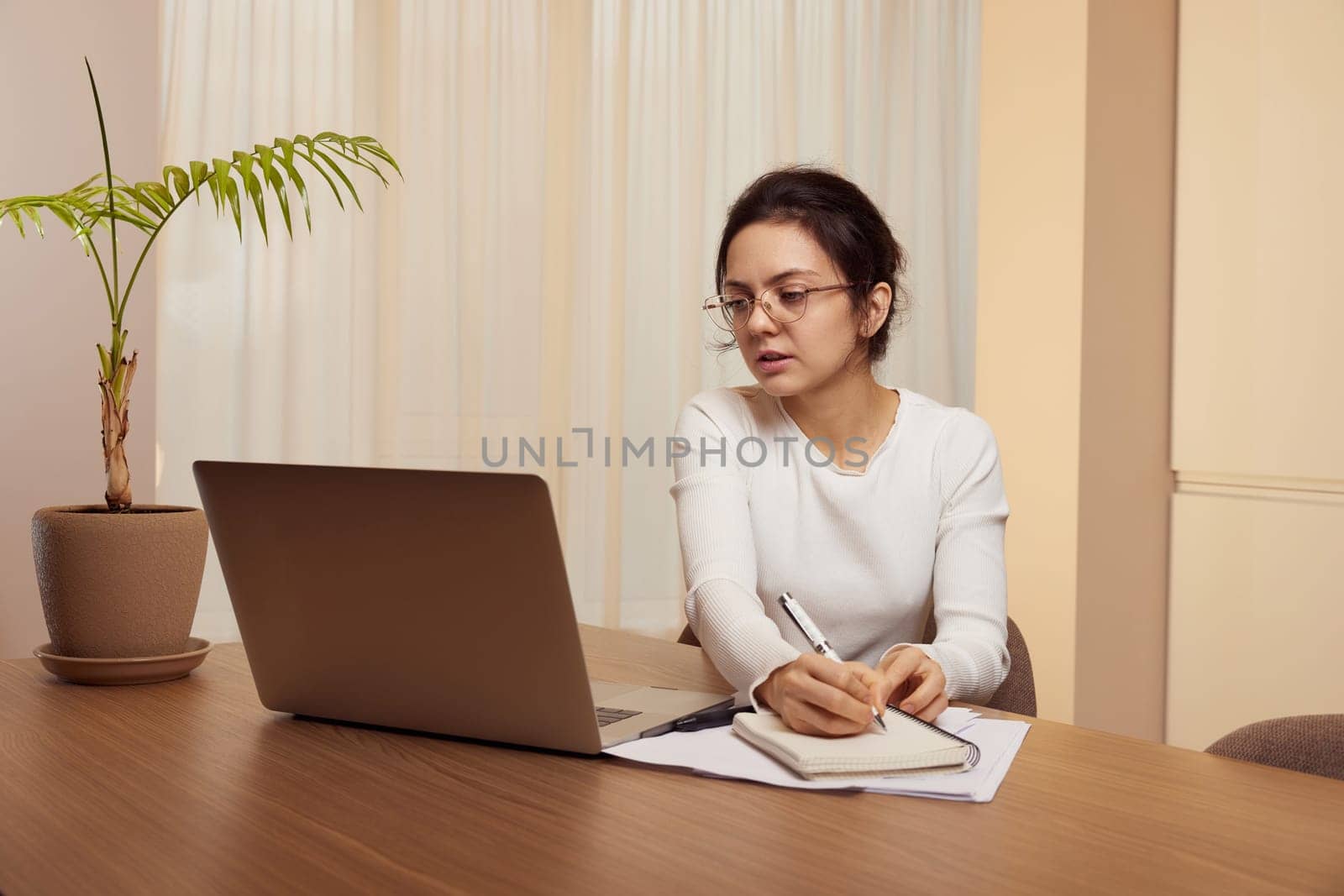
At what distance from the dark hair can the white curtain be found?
2.03 m

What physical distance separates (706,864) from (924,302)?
3.90 meters

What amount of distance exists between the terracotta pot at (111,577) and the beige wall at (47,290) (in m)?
Answer: 1.74

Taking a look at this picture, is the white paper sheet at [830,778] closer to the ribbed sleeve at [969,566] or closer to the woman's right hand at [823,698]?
the woman's right hand at [823,698]

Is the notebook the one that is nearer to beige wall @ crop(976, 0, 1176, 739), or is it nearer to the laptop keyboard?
the laptop keyboard

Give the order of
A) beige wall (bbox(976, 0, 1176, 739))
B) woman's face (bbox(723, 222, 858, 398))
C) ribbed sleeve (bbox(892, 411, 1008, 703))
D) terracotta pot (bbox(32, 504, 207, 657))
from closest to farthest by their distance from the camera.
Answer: terracotta pot (bbox(32, 504, 207, 657)), ribbed sleeve (bbox(892, 411, 1008, 703)), woman's face (bbox(723, 222, 858, 398)), beige wall (bbox(976, 0, 1176, 739))

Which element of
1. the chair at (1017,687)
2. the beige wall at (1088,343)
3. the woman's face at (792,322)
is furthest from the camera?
the beige wall at (1088,343)

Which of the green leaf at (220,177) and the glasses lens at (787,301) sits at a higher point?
the green leaf at (220,177)

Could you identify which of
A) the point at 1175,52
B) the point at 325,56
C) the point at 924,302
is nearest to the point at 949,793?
the point at 1175,52

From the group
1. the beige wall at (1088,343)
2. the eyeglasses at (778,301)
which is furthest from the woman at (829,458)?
the beige wall at (1088,343)

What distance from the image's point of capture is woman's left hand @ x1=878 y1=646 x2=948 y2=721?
109 cm

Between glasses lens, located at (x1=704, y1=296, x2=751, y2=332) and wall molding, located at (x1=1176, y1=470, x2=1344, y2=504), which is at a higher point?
glasses lens, located at (x1=704, y1=296, x2=751, y2=332)

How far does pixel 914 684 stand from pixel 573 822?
455 mm

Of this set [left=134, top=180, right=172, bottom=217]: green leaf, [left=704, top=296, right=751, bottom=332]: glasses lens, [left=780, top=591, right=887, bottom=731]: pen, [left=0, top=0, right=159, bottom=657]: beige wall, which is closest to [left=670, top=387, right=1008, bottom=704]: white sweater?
[left=704, top=296, right=751, bottom=332]: glasses lens

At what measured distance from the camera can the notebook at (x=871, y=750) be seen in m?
0.90
